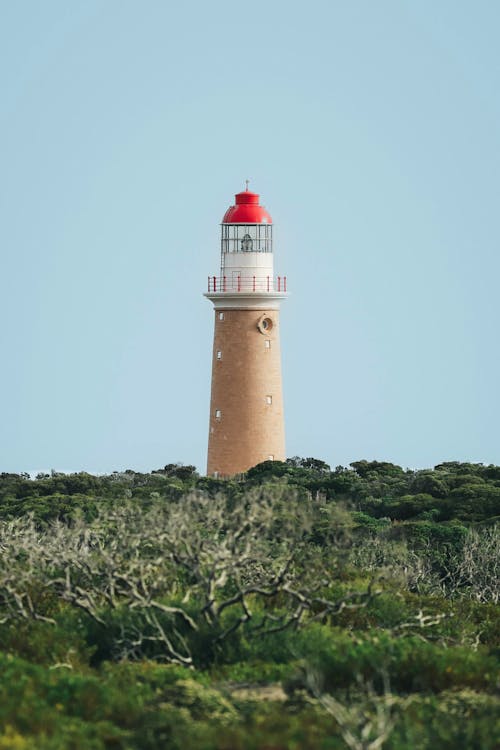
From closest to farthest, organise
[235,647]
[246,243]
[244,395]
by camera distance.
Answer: [235,647], [244,395], [246,243]

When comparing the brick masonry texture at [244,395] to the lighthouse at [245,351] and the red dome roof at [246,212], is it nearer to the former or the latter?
the lighthouse at [245,351]

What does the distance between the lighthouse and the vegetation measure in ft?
49.1

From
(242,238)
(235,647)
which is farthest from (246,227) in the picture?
(235,647)

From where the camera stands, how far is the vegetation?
14.4m

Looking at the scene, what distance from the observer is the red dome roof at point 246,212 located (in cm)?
4750

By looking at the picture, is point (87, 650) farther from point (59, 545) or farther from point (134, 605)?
point (59, 545)

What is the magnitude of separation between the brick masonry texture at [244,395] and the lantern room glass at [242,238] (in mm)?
1960

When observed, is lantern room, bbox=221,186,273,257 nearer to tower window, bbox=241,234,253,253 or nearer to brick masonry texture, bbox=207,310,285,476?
tower window, bbox=241,234,253,253

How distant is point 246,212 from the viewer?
47.5m

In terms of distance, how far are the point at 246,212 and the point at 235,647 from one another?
29.2 metres

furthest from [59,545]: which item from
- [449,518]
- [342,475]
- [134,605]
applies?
[342,475]

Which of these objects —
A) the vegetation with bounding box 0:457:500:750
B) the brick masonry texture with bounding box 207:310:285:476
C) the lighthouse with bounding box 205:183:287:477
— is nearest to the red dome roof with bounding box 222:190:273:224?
the lighthouse with bounding box 205:183:287:477

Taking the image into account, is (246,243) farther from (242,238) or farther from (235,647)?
(235,647)

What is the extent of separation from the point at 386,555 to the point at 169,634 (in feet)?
41.8
